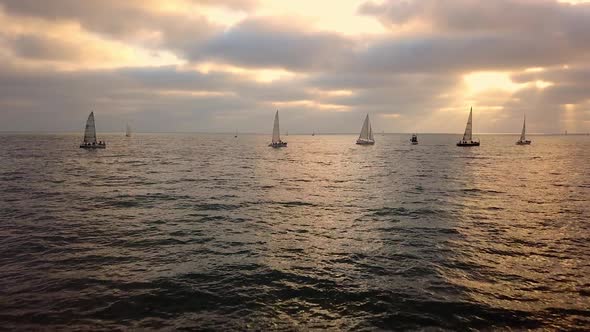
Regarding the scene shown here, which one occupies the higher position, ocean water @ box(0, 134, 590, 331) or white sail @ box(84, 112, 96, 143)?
white sail @ box(84, 112, 96, 143)

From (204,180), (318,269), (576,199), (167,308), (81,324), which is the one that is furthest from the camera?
(204,180)

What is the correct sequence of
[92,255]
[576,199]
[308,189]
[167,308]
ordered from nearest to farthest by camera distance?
[167,308] → [92,255] → [576,199] → [308,189]

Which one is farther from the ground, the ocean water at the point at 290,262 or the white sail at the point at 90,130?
the white sail at the point at 90,130

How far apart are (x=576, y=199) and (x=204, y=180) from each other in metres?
41.0

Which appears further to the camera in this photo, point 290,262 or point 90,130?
point 90,130

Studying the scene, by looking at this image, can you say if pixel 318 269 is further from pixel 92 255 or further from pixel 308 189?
pixel 308 189

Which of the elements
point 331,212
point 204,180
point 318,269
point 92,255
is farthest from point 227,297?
point 204,180

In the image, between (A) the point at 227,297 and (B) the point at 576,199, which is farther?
(B) the point at 576,199

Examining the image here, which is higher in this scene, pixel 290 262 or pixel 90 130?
pixel 90 130

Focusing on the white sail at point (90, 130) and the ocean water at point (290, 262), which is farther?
the white sail at point (90, 130)

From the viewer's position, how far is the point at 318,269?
17766 millimetres

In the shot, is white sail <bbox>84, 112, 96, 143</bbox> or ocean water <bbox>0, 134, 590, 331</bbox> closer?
ocean water <bbox>0, 134, 590, 331</bbox>

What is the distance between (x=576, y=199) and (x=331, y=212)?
25.7 m

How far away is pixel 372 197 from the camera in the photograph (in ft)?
129
